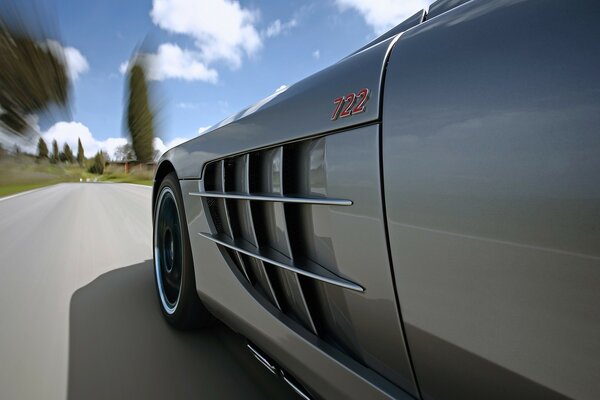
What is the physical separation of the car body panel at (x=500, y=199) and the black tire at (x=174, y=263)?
1.38 m

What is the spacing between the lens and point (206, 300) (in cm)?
159

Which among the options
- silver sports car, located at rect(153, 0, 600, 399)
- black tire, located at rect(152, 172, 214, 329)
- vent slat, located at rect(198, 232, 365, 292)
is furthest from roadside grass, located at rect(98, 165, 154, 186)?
silver sports car, located at rect(153, 0, 600, 399)

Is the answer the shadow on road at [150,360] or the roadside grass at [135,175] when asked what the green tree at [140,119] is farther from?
the shadow on road at [150,360]

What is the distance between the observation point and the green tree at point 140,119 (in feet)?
192

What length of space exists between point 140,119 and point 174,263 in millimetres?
63531

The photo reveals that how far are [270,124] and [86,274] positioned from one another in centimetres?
285

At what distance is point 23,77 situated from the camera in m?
52.2

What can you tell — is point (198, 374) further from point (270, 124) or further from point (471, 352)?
point (471, 352)

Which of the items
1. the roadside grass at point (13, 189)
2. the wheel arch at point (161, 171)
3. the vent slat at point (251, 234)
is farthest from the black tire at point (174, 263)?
the roadside grass at point (13, 189)

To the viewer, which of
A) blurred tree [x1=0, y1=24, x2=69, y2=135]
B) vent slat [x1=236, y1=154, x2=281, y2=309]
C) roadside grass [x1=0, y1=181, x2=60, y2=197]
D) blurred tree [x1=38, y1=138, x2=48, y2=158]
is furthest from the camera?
blurred tree [x1=38, y1=138, x2=48, y2=158]

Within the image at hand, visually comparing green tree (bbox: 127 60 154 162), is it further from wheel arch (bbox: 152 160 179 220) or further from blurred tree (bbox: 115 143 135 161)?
wheel arch (bbox: 152 160 179 220)

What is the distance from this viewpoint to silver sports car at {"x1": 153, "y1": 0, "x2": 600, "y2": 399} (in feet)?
1.60

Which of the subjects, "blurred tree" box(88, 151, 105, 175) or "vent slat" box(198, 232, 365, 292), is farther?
"blurred tree" box(88, 151, 105, 175)

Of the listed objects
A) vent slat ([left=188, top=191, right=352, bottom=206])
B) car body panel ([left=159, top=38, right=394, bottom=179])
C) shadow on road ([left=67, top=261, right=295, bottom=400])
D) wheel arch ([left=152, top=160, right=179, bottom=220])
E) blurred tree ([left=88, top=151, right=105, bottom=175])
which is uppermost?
blurred tree ([left=88, top=151, right=105, bottom=175])
